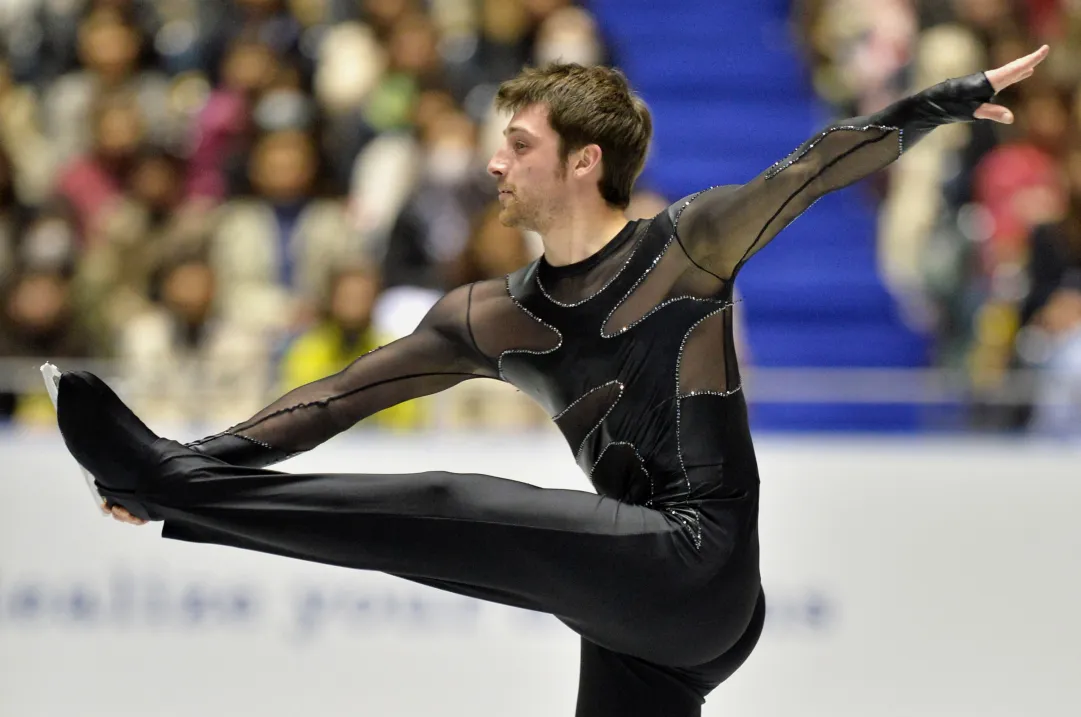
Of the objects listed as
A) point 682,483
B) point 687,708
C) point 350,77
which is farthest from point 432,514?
point 350,77

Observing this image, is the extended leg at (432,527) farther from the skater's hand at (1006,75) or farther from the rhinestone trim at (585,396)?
the skater's hand at (1006,75)

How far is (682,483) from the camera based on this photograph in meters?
3.05

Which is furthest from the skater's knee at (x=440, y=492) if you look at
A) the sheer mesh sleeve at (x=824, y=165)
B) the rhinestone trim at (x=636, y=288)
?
the sheer mesh sleeve at (x=824, y=165)

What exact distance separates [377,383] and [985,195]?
4.31 m

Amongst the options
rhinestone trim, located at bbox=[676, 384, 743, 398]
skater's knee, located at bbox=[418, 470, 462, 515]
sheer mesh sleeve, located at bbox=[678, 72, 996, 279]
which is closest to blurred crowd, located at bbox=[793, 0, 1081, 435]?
rhinestone trim, located at bbox=[676, 384, 743, 398]

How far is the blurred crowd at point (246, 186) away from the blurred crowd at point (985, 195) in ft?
4.53

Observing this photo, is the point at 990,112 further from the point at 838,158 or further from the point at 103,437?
the point at 103,437

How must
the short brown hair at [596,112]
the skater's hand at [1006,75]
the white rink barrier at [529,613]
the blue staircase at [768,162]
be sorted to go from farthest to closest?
the blue staircase at [768,162] → the white rink barrier at [529,613] → the short brown hair at [596,112] → the skater's hand at [1006,75]

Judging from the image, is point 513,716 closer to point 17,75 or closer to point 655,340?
point 655,340

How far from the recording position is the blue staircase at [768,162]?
714cm

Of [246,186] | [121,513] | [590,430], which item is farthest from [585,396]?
[246,186]

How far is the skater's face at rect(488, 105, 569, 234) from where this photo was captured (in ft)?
10.3

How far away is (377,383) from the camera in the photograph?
330 centimetres

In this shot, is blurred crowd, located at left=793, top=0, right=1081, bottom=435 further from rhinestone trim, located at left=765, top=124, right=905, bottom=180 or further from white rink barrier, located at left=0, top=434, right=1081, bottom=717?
rhinestone trim, located at left=765, top=124, right=905, bottom=180
